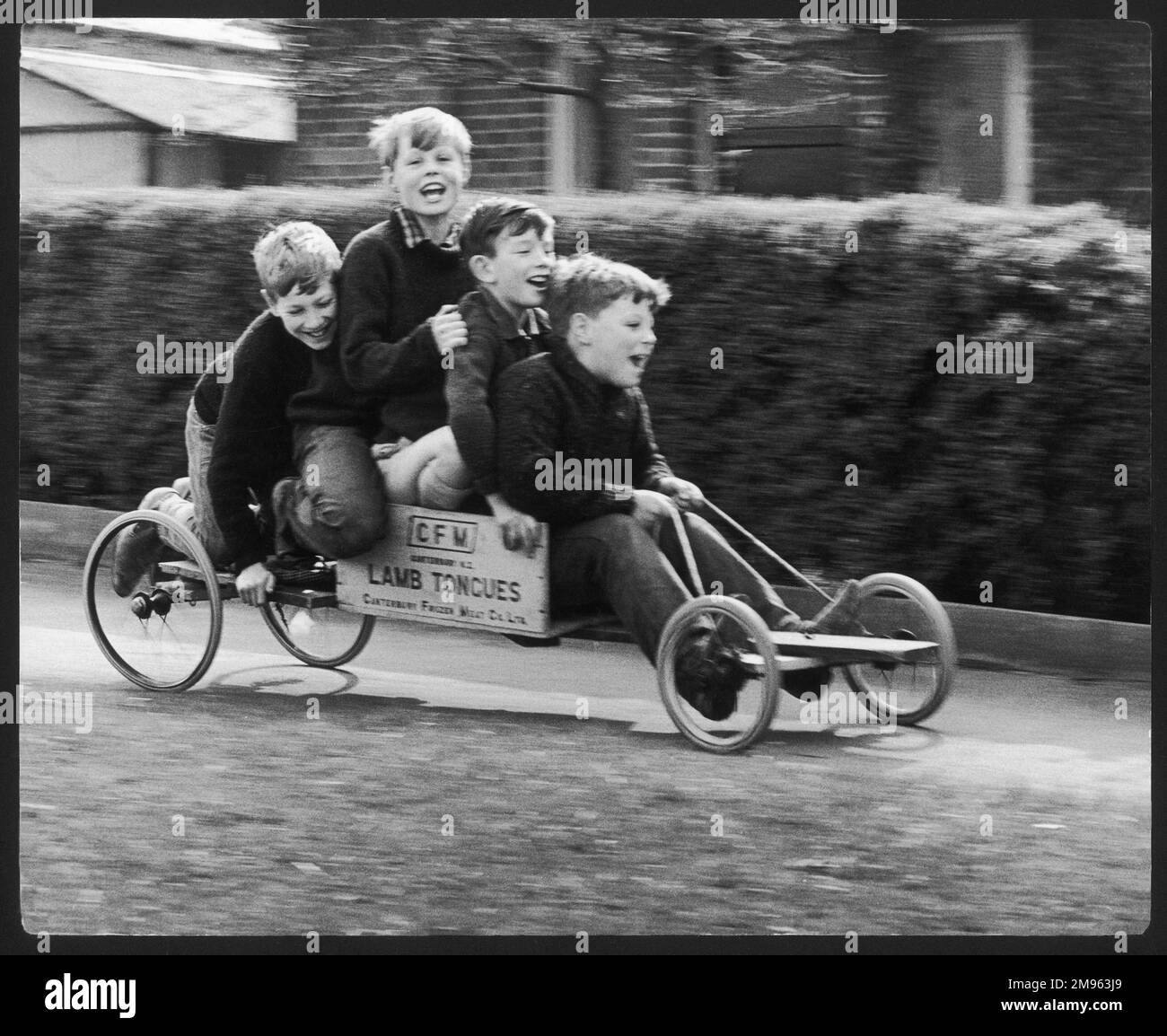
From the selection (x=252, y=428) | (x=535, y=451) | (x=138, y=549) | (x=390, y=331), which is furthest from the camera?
(x=138, y=549)

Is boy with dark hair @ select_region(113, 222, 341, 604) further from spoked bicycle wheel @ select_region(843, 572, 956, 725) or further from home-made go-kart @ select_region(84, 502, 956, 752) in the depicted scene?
spoked bicycle wheel @ select_region(843, 572, 956, 725)

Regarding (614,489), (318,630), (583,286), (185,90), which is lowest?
(318,630)

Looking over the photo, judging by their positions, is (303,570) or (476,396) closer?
(476,396)

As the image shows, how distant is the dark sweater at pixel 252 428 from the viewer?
4785mm

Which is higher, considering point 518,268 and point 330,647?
point 518,268

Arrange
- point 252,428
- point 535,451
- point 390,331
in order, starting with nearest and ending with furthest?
point 535,451 < point 390,331 < point 252,428

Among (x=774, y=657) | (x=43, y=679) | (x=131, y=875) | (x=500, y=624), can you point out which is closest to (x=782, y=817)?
(x=774, y=657)

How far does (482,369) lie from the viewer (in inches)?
182

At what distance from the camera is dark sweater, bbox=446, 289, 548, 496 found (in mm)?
4629

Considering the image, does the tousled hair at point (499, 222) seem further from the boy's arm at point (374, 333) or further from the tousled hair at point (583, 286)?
the boy's arm at point (374, 333)

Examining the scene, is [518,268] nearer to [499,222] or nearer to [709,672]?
[499,222]

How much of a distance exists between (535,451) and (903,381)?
3.25 ft

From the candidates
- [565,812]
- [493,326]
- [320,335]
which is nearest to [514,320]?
[493,326]

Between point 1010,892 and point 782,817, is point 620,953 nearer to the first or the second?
point 782,817
